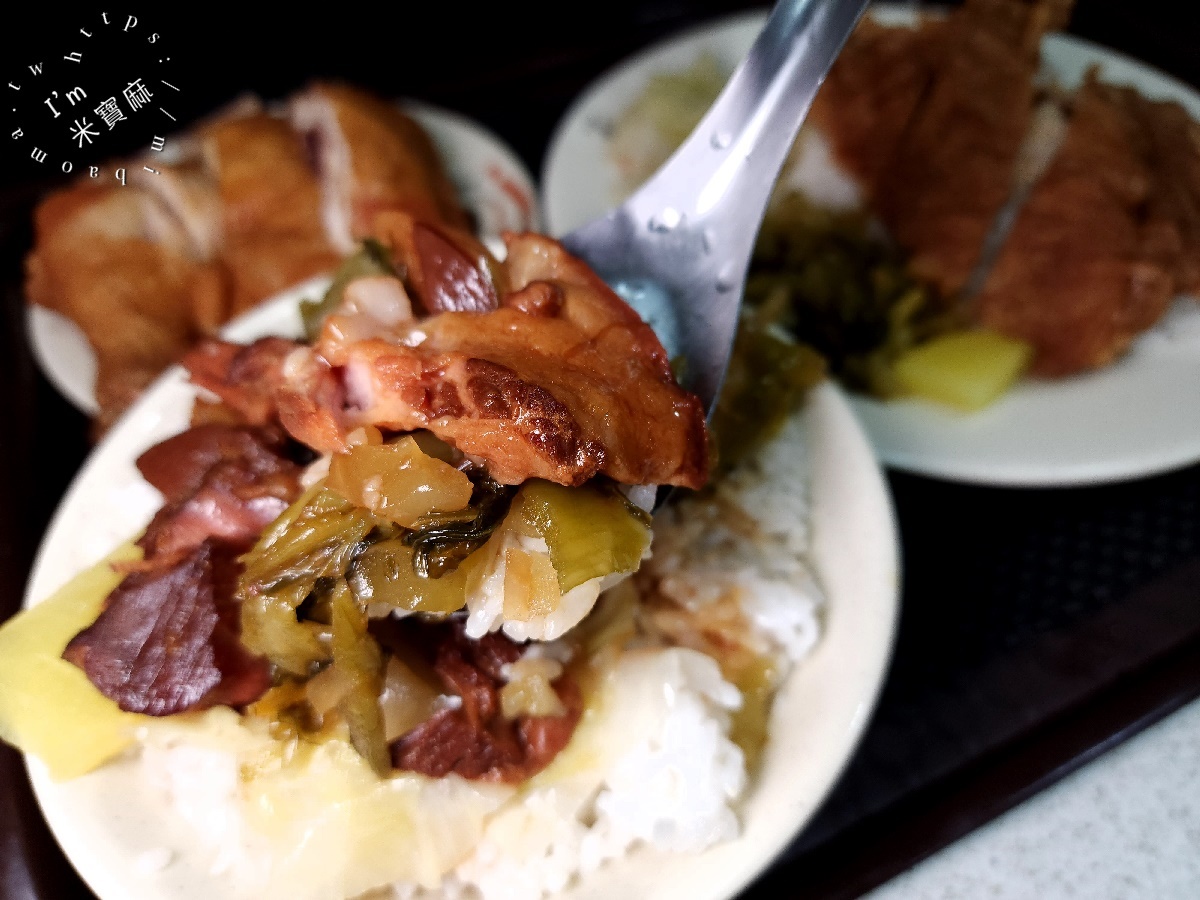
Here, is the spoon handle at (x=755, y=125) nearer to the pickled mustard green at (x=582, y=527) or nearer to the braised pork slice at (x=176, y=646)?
the pickled mustard green at (x=582, y=527)

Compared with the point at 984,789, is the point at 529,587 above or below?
above

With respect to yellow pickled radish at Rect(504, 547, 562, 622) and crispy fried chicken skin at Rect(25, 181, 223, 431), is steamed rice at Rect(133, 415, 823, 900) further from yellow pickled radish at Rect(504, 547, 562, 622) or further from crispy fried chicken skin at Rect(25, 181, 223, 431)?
crispy fried chicken skin at Rect(25, 181, 223, 431)

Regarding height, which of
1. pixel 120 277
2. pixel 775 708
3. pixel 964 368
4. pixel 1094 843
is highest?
pixel 120 277

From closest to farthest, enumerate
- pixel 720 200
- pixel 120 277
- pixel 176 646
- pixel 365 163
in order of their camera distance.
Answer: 1. pixel 176 646
2. pixel 720 200
3. pixel 120 277
4. pixel 365 163

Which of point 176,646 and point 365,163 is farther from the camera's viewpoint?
point 365,163

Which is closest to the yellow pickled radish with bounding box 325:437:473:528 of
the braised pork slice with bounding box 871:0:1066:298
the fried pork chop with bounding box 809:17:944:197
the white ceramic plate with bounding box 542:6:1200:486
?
the white ceramic plate with bounding box 542:6:1200:486

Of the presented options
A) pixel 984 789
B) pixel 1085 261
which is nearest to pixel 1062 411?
pixel 1085 261

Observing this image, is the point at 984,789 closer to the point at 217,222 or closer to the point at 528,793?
the point at 528,793
